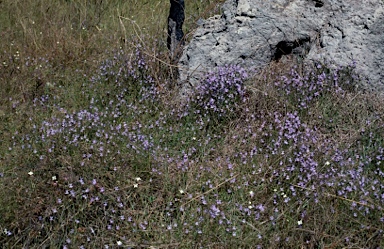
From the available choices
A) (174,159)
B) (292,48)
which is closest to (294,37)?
(292,48)

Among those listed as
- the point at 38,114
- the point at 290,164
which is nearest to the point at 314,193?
the point at 290,164

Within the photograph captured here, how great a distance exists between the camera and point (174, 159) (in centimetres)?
346

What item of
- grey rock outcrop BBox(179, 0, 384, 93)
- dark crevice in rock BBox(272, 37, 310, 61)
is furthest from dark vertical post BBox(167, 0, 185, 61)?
dark crevice in rock BBox(272, 37, 310, 61)

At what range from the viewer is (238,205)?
123 inches

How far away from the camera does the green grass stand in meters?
3.02

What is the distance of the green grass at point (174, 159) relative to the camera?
3016 mm

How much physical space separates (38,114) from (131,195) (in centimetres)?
127

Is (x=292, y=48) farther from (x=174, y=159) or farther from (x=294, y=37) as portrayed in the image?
(x=174, y=159)

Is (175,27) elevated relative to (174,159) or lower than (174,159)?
elevated

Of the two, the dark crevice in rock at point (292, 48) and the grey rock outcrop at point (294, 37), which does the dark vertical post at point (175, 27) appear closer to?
the grey rock outcrop at point (294, 37)

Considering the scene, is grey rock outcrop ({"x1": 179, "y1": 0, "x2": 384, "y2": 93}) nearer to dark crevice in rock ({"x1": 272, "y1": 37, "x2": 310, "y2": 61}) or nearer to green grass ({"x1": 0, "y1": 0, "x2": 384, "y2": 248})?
dark crevice in rock ({"x1": 272, "y1": 37, "x2": 310, "y2": 61})

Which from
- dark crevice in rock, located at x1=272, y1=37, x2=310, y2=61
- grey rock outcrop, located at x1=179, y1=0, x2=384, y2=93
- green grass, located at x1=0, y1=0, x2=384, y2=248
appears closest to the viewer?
green grass, located at x1=0, y1=0, x2=384, y2=248

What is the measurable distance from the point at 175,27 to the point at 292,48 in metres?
1.08

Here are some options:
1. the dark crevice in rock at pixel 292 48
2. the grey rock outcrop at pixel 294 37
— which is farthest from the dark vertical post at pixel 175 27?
the dark crevice in rock at pixel 292 48
